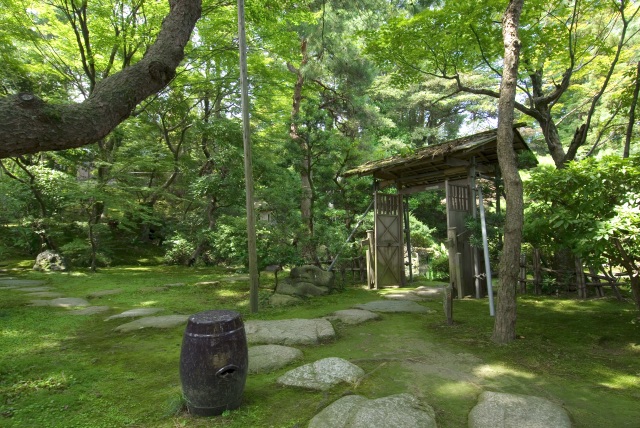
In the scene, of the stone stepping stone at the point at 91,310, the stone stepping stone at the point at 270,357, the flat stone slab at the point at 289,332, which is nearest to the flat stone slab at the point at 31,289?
the stone stepping stone at the point at 91,310

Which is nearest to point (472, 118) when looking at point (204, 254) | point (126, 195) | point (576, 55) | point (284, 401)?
point (576, 55)

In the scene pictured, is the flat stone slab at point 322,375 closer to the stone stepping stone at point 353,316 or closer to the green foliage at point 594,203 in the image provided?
the stone stepping stone at point 353,316

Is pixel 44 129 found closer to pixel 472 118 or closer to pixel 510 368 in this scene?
pixel 510 368

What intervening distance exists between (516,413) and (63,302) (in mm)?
8257

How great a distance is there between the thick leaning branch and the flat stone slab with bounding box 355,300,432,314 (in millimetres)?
5293

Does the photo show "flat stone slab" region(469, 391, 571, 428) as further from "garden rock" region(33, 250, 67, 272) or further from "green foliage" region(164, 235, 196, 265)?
"garden rock" region(33, 250, 67, 272)

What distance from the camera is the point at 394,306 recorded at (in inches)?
285

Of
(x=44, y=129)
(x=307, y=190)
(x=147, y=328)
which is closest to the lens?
(x=44, y=129)

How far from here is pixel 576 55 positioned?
8.05 meters

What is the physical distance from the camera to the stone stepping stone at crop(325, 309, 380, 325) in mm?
6042

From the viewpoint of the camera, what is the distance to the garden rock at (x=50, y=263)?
12508 millimetres

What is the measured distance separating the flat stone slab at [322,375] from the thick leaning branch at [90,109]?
2800 millimetres

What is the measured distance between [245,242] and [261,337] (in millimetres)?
3932

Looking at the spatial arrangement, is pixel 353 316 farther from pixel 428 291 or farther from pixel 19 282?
pixel 19 282
